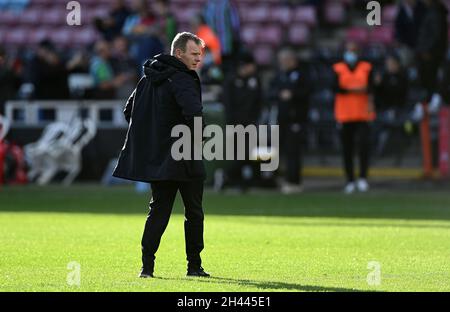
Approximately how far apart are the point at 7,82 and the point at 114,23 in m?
2.74

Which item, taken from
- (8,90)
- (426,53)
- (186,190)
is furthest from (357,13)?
(186,190)

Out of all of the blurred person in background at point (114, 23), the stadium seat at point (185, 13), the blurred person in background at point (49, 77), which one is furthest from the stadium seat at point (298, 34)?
the blurred person in background at point (49, 77)

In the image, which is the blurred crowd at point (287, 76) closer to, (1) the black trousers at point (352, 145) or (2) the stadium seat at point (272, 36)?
(1) the black trousers at point (352, 145)

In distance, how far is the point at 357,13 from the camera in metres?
31.5

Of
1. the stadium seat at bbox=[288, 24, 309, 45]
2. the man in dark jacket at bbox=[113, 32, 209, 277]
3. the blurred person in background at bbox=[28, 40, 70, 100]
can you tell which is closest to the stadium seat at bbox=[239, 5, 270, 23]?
the stadium seat at bbox=[288, 24, 309, 45]

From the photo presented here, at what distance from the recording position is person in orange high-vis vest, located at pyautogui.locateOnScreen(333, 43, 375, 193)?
77.6ft

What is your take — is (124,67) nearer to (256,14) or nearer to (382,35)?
(256,14)

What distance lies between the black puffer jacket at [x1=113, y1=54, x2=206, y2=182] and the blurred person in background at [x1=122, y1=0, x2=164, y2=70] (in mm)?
11003

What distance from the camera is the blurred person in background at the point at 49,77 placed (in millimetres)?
26328

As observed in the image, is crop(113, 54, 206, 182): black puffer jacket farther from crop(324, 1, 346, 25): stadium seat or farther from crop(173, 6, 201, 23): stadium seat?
crop(173, 6, 201, 23): stadium seat

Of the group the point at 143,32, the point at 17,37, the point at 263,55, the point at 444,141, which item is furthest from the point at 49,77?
the point at 444,141

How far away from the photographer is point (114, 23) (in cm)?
2731
